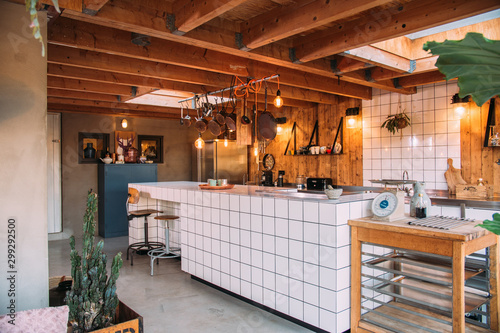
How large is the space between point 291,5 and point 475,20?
1.88 meters

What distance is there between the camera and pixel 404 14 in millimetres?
2770

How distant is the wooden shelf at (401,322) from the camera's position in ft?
7.54

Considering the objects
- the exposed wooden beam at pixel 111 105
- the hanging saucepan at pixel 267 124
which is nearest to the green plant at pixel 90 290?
the hanging saucepan at pixel 267 124

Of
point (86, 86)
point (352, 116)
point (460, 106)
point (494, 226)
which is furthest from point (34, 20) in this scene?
point (352, 116)

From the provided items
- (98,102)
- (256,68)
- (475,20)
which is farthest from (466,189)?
(98,102)

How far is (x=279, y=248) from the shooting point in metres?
2.94

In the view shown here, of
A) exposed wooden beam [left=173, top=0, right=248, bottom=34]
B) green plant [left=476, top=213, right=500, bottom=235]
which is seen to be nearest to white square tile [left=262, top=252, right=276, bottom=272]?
exposed wooden beam [left=173, top=0, right=248, bottom=34]

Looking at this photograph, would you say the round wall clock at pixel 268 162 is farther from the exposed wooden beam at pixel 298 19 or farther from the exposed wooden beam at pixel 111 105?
the exposed wooden beam at pixel 298 19

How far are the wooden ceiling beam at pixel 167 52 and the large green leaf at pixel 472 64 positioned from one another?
3.07m

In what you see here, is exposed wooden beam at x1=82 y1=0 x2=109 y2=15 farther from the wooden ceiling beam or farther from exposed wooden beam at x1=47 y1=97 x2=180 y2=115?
exposed wooden beam at x1=47 y1=97 x2=180 y2=115

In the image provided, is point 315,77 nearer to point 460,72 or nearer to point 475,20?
point 475,20

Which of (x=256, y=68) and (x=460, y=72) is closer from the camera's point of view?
(x=460, y=72)

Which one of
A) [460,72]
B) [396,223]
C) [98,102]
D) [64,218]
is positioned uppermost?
[98,102]

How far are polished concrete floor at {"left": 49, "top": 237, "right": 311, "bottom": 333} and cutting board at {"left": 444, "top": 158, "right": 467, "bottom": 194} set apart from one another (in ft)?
10.3
